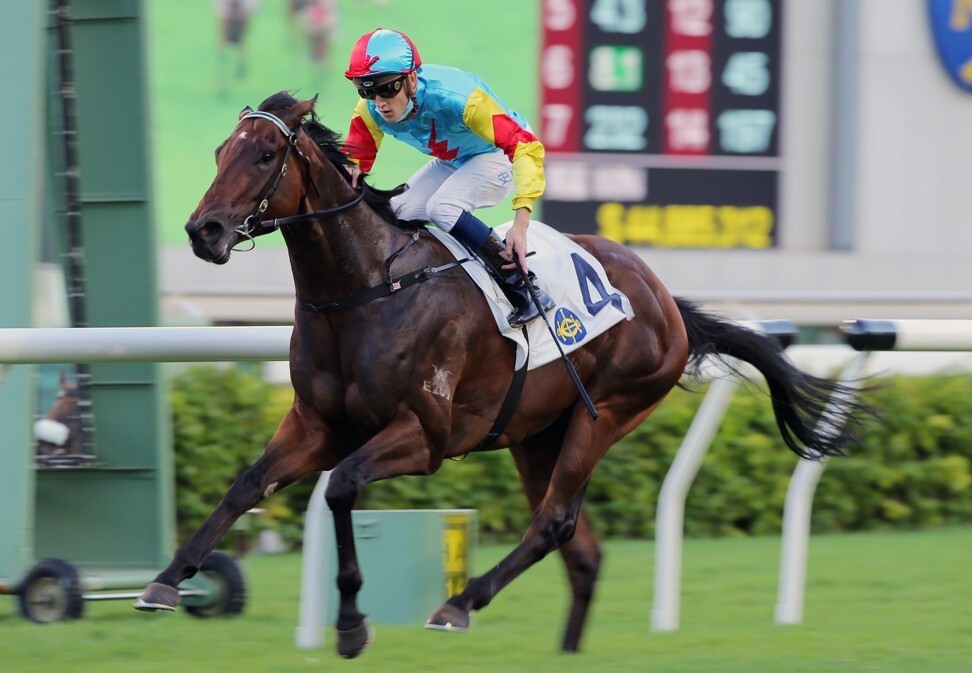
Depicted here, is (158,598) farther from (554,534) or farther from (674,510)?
(674,510)

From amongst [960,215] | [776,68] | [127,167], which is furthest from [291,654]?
[960,215]

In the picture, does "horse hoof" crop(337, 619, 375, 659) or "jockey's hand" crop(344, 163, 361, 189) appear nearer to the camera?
"horse hoof" crop(337, 619, 375, 659)

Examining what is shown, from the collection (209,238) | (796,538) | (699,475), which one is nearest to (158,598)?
(209,238)

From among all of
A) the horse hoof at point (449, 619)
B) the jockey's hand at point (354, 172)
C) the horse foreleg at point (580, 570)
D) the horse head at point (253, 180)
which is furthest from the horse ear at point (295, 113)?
the horse foreleg at point (580, 570)

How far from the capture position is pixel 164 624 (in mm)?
4820

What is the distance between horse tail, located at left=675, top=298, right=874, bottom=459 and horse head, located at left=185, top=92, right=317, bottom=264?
1652 millimetres

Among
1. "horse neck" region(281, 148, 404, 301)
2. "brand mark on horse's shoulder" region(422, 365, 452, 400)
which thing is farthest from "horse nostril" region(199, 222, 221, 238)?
"brand mark on horse's shoulder" region(422, 365, 452, 400)

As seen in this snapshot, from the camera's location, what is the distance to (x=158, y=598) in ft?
11.8

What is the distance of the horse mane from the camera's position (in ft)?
12.5

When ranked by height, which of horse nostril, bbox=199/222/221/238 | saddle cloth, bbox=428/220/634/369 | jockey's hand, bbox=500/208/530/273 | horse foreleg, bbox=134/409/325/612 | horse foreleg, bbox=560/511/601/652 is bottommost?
horse foreleg, bbox=560/511/601/652

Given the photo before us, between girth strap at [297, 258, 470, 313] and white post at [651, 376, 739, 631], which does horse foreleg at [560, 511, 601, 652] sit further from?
girth strap at [297, 258, 470, 313]

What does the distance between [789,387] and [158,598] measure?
2.29 metres

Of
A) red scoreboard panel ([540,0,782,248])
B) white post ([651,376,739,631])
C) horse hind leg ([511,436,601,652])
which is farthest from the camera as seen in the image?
red scoreboard panel ([540,0,782,248])

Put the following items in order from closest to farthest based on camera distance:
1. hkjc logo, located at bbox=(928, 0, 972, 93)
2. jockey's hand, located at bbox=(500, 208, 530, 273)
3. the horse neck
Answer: the horse neck → jockey's hand, located at bbox=(500, 208, 530, 273) → hkjc logo, located at bbox=(928, 0, 972, 93)
